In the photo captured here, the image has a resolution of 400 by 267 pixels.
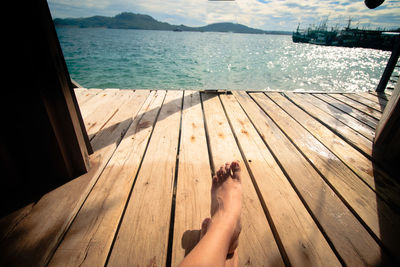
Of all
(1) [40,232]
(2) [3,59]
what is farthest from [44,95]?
(1) [40,232]

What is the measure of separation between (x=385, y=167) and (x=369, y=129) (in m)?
0.89

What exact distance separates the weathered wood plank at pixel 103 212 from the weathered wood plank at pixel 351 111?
292 centimetres

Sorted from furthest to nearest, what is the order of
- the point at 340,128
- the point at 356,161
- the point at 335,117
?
the point at 335,117, the point at 340,128, the point at 356,161

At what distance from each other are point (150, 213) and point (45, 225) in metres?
0.57

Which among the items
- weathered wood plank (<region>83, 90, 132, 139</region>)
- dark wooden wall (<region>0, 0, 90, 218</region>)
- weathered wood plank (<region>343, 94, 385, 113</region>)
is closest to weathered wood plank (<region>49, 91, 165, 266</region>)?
dark wooden wall (<region>0, 0, 90, 218</region>)

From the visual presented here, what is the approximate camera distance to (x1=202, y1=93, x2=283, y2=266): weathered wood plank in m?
0.87

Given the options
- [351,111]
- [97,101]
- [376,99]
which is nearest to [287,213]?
[351,111]

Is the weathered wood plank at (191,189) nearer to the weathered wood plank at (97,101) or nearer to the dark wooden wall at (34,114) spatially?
the dark wooden wall at (34,114)

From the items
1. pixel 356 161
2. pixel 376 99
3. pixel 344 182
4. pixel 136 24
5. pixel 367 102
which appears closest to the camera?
pixel 344 182

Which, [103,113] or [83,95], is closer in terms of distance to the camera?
[103,113]

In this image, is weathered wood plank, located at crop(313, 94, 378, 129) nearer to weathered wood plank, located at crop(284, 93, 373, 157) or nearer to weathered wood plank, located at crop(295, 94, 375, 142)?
weathered wood plank, located at crop(295, 94, 375, 142)

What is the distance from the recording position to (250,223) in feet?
3.40

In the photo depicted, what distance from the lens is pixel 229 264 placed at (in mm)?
784

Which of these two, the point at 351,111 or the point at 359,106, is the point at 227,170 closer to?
the point at 351,111
